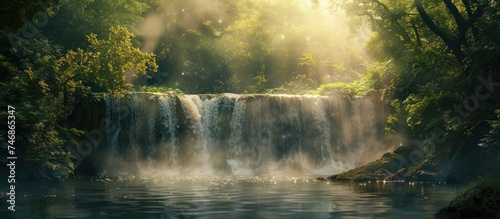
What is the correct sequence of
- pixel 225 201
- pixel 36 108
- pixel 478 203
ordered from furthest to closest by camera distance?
pixel 36 108 → pixel 225 201 → pixel 478 203

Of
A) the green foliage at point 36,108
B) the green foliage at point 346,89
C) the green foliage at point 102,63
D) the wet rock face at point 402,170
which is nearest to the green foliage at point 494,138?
the wet rock face at point 402,170

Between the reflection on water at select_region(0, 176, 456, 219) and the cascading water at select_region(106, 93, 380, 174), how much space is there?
1177 centimetres

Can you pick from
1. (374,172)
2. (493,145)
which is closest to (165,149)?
(374,172)

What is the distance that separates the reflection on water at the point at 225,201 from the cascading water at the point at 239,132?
38.6 ft

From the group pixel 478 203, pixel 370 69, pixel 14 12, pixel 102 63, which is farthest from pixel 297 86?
pixel 478 203

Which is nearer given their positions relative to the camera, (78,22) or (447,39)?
(447,39)

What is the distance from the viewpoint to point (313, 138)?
158 feet

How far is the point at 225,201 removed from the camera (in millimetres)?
23703

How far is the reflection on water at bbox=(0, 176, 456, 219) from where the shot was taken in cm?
1964

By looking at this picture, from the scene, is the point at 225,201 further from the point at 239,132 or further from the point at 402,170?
the point at 239,132

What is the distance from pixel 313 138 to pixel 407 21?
1184 centimetres

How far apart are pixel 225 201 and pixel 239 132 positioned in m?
23.4

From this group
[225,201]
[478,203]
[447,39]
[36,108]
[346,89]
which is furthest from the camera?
[346,89]

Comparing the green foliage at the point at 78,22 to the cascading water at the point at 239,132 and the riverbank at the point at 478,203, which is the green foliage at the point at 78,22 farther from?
the riverbank at the point at 478,203
